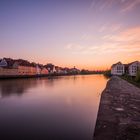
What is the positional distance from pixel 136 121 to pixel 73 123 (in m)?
3.71

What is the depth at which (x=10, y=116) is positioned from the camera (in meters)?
10.5

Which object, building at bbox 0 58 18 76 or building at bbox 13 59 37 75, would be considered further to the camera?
building at bbox 13 59 37 75

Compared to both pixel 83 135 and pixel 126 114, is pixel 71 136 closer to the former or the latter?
pixel 83 135

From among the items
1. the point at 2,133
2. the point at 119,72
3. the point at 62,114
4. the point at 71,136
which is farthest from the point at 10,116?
the point at 119,72

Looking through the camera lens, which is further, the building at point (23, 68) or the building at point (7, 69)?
the building at point (23, 68)

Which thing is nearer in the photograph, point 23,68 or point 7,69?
point 7,69

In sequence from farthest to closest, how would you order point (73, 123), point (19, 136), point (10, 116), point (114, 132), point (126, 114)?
point (10, 116)
point (73, 123)
point (126, 114)
point (19, 136)
point (114, 132)

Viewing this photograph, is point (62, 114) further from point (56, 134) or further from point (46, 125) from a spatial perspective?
point (56, 134)

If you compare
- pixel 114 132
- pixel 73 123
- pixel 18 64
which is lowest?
pixel 73 123

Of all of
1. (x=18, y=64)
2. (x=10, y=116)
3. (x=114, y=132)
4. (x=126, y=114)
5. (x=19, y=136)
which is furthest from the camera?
(x=18, y=64)

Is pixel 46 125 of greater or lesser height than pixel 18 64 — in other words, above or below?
below

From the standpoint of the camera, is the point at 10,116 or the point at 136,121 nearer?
the point at 136,121

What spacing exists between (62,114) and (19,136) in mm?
4310

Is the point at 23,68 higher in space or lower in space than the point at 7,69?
higher
